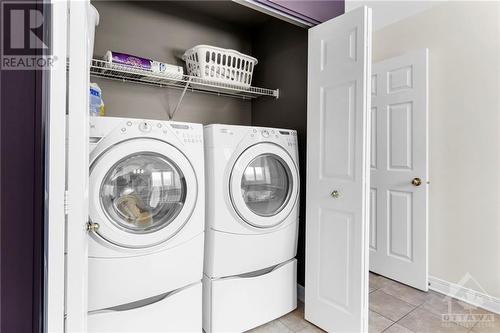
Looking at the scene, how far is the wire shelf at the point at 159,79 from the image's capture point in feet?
5.90

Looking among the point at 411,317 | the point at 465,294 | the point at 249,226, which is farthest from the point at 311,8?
the point at 465,294

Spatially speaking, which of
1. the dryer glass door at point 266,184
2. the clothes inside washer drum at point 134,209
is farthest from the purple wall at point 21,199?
the dryer glass door at point 266,184

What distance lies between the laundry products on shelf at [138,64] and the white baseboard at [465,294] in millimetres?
2659

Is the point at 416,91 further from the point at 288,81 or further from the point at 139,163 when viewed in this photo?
the point at 139,163

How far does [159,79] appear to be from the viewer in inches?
82.2

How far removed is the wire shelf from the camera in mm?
1798

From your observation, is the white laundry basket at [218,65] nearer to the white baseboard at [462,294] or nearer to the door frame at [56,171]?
the door frame at [56,171]

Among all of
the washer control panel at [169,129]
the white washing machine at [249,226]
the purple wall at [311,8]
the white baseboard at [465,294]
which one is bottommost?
the white baseboard at [465,294]

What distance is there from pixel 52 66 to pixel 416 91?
8.29 ft

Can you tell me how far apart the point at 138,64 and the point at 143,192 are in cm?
93

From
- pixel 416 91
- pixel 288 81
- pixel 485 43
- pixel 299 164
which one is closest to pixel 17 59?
pixel 299 164

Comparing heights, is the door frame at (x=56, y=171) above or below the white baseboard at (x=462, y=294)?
above

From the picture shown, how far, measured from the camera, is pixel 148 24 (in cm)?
220

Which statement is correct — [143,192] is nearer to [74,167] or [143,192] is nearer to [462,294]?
[74,167]
